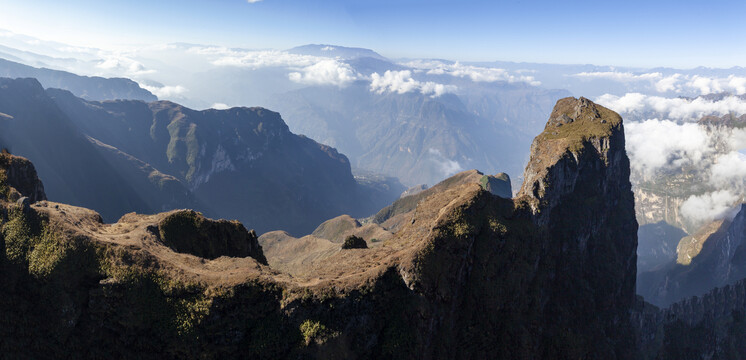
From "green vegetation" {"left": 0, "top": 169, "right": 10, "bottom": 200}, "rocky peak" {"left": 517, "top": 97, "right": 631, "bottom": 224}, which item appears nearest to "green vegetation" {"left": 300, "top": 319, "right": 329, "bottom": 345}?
"green vegetation" {"left": 0, "top": 169, "right": 10, "bottom": 200}

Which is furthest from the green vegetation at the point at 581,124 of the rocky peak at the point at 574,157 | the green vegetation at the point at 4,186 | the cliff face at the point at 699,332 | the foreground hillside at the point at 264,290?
the green vegetation at the point at 4,186

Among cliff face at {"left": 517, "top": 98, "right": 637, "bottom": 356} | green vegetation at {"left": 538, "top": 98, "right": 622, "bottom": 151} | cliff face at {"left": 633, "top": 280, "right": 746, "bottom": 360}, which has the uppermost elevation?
green vegetation at {"left": 538, "top": 98, "right": 622, "bottom": 151}

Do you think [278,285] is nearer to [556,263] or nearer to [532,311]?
[532,311]

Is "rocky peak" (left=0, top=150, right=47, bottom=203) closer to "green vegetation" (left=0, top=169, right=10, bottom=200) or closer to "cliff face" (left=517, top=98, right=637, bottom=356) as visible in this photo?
"green vegetation" (left=0, top=169, right=10, bottom=200)

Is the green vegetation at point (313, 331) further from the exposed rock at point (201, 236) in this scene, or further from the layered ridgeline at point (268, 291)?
the exposed rock at point (201, 236)

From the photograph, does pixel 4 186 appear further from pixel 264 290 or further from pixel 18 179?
pixel 264 290

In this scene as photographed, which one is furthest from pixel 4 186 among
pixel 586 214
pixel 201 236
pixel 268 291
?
pixel 586 214

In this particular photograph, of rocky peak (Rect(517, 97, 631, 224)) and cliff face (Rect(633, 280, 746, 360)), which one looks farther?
cliff face (Rect(633, 280, 746, 360))
